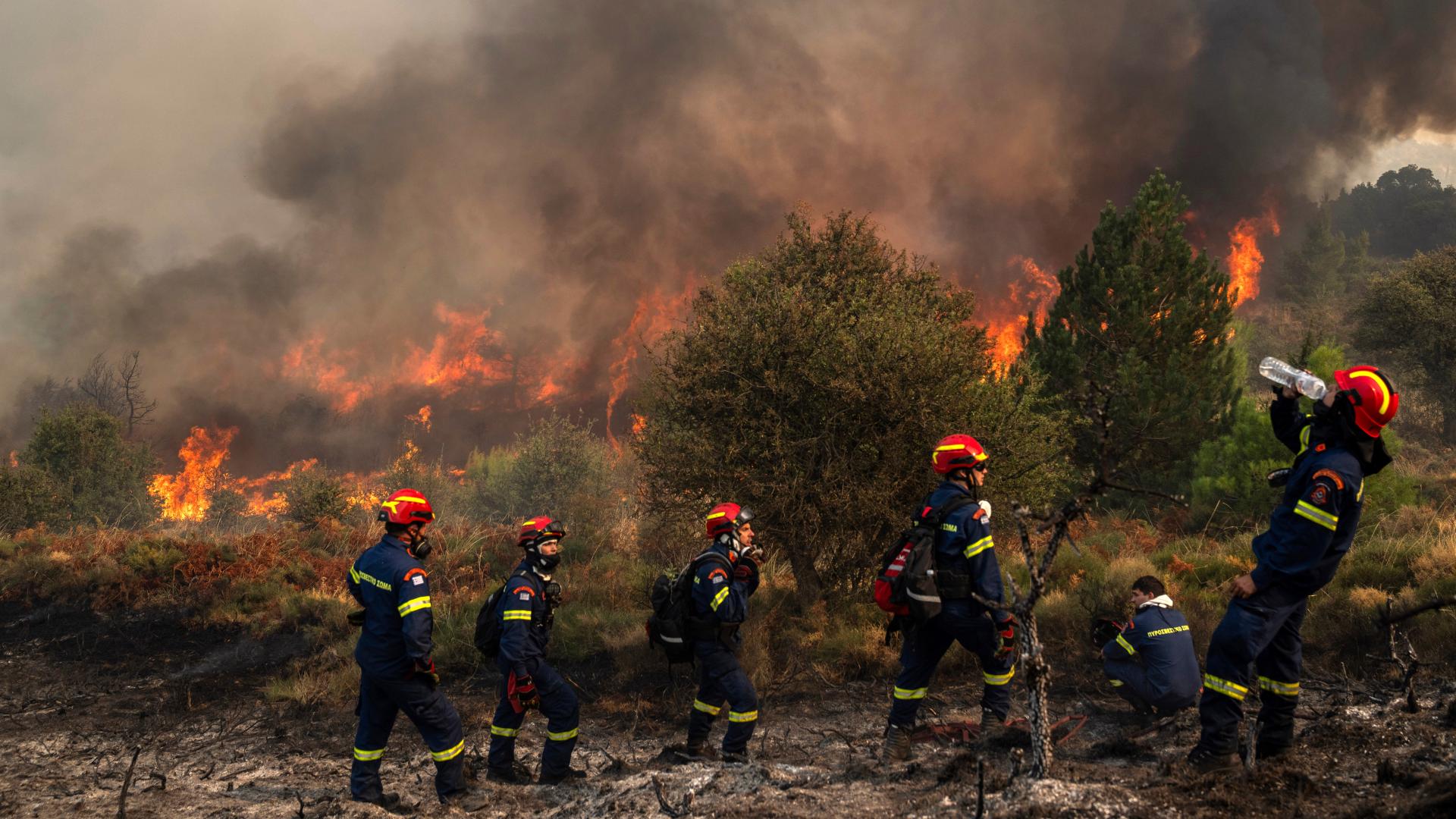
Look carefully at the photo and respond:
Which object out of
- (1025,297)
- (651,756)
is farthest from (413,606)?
(1025,297)

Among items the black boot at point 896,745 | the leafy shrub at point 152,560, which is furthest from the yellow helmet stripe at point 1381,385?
the leafy shrub at point 152,560

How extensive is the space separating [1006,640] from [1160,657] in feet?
4.07

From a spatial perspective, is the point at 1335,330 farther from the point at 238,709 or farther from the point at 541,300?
the point at 238,709

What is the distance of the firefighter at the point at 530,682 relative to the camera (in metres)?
6.31

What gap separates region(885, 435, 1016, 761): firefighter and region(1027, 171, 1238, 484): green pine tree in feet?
38.7

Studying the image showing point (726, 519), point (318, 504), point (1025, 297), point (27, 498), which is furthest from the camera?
point (1025, 297)

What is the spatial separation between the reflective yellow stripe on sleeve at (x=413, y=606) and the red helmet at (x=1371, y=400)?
594 centimetres

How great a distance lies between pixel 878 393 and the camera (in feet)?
32.4

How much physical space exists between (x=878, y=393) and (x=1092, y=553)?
423cm

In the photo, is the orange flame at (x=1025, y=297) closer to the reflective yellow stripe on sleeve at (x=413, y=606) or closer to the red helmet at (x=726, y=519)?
the red helmet at (x=726, y=519)

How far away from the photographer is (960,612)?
5.96 meters

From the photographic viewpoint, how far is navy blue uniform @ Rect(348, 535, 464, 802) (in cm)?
590

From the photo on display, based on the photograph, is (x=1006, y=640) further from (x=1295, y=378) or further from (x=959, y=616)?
(x=1295, y=378)

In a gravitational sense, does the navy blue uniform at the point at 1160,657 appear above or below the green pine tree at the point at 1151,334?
below
